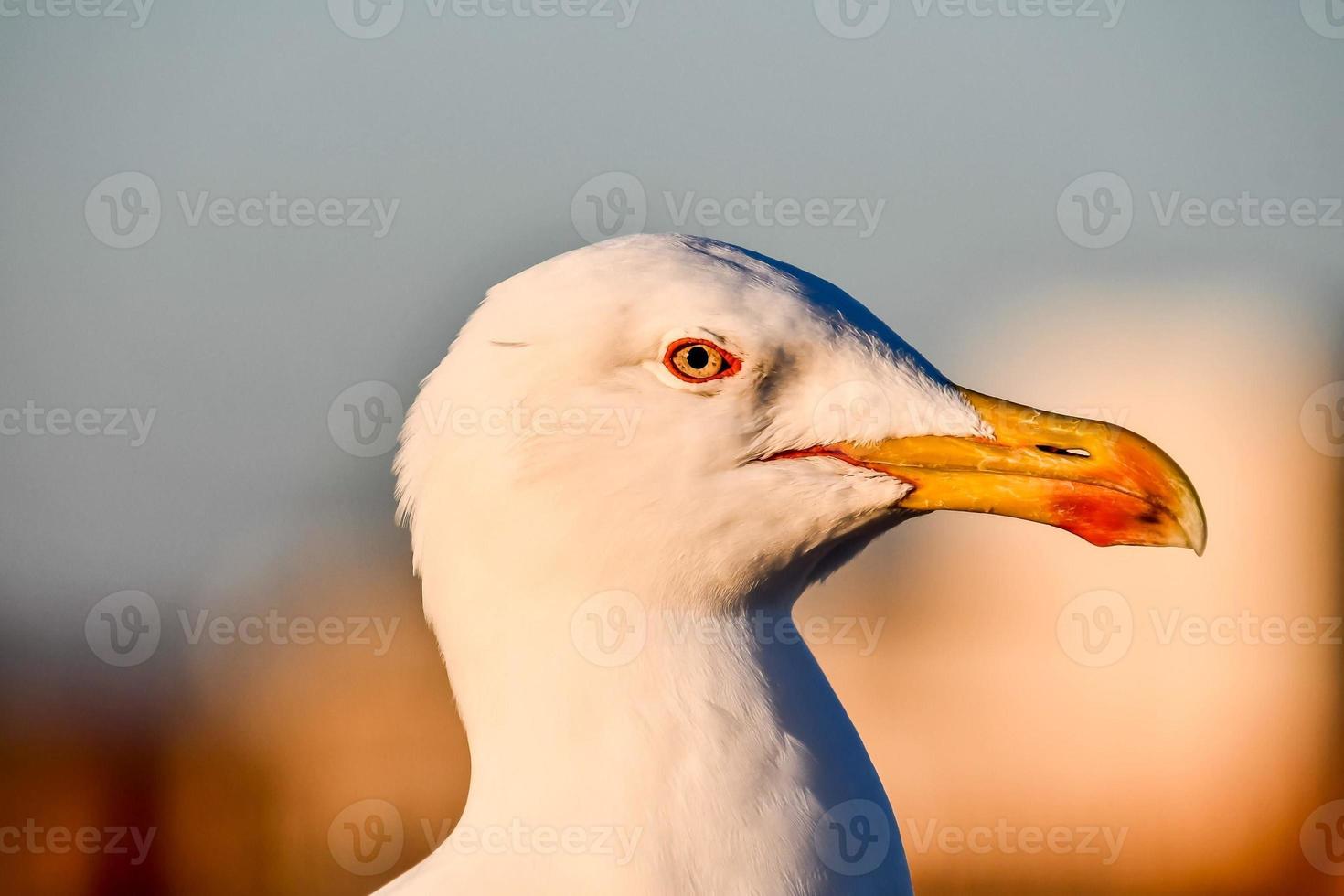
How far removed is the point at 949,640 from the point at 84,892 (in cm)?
805

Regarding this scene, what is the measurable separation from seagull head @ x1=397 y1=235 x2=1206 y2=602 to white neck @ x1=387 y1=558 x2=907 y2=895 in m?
0.10

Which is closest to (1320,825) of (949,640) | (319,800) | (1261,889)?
(1261,889)

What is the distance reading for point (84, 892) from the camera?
11055mm

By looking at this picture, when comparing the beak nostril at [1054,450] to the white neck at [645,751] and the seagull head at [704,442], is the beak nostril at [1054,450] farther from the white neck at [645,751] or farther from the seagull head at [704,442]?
the white neck at [645,751]

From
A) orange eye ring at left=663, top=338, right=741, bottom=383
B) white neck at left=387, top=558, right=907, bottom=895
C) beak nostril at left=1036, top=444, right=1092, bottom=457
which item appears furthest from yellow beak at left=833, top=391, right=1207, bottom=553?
white neck at left=387, top=558, right=907, bottom=895

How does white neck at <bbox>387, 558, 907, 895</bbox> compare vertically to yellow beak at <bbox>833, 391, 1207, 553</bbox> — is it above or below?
below

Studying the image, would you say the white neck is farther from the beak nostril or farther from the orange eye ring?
the beak nostril

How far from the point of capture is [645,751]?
219 cm

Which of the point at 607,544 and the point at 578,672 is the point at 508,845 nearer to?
the point at 578,672

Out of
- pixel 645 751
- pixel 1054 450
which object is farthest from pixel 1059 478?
pixel 645 751

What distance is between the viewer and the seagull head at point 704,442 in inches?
91.3

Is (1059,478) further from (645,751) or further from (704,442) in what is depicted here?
(645,751)

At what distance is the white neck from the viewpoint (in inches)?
83.8

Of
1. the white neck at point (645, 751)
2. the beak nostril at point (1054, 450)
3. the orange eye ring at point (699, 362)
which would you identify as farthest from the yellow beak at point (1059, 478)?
the white neck at point (645, 751)
